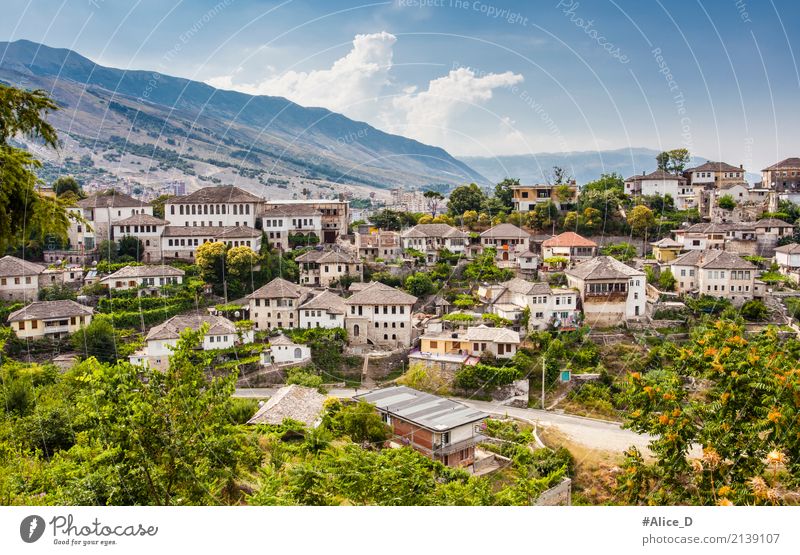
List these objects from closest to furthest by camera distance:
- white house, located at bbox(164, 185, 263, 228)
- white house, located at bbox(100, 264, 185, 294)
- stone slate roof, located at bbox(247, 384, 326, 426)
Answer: stone slate roof, located at bbox(247, 384, 326, 426) < white house, located at bbox(100, 264, 185, 294) < white house, located at bbox(164, 185, 263, 228)

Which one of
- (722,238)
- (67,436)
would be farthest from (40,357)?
(722,238)

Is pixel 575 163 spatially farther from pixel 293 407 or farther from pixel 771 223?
pixel 771 223

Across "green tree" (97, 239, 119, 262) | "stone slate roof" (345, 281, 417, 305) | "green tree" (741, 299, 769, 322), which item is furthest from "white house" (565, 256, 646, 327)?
"green tree" (97, 239, 119, 262)

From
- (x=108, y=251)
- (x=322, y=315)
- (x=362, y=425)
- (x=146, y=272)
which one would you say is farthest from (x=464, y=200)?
(x=362, y=425)

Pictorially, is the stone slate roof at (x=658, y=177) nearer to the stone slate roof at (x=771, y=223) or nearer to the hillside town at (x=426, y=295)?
the hillside town at (x=426, y=295)
